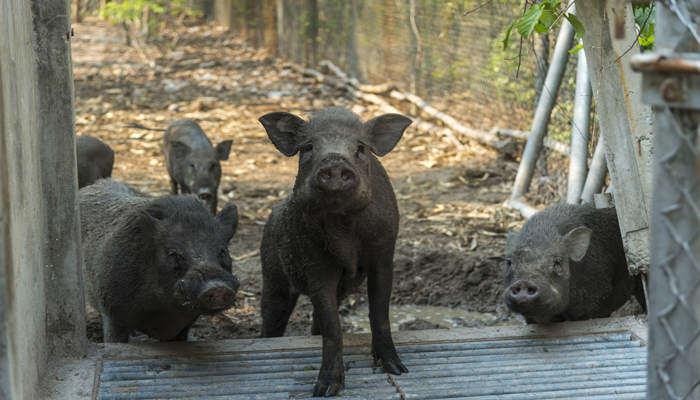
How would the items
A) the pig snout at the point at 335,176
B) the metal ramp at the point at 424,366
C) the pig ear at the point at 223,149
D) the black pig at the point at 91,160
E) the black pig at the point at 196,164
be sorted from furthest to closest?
the pig ear at the point at 223,149
the black pig at the point at 196,164
the black pig at the point at 91,160
the metal ramp at the point at 424,366
the pig snout at the point at 335,176

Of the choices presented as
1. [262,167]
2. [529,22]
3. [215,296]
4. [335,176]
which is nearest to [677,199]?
[529,22]

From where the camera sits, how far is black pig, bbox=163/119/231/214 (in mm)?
8625

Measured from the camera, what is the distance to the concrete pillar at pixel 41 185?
10.5ft

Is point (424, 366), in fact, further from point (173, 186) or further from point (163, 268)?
point (173, 186)

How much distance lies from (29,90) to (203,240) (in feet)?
4.14

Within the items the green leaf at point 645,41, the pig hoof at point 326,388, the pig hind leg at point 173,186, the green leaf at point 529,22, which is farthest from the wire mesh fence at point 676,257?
the pig hind leg at point 173,186

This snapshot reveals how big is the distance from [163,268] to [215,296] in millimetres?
528

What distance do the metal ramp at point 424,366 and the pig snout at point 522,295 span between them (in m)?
0.15

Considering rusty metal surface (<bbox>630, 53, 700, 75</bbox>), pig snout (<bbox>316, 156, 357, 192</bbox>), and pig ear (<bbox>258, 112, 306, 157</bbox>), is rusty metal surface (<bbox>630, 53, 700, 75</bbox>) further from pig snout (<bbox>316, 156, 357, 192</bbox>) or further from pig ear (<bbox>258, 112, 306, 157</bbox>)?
pig ear (<bbox>258, 112, 306, 157</bbox>)

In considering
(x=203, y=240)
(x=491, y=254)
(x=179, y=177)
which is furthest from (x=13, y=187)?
(x=179, y=177)

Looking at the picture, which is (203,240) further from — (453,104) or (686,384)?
(453,104)

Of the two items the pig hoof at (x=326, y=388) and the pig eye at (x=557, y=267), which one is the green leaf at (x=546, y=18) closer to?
the pig eye at (x=557, y=267)

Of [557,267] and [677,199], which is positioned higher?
[677,199]

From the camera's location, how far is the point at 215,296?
14.1 ft
